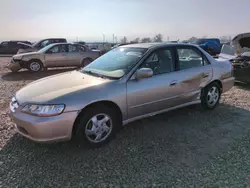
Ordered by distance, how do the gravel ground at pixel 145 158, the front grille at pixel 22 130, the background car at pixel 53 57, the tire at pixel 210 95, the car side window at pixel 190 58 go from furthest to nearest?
the background car at pixel 53 57, the tire at pixel 210 95, the car side window at pixel 190 58, the front grille at pixel 22 130, the gravel ground at pixel 145 158

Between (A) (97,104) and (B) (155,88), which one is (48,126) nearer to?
(A) (97,104)

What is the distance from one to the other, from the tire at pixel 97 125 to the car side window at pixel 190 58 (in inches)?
69.5

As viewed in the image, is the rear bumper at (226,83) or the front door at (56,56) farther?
the front door at (56,56)

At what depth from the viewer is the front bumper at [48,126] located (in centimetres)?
307

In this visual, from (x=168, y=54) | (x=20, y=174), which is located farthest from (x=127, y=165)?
(x=168, y=54)

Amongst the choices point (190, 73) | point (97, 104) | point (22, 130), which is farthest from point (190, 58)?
point (22, 130)

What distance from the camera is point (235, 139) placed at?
154 inches

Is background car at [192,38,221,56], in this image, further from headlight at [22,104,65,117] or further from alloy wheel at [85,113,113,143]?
headlight at [22,104,65,117]

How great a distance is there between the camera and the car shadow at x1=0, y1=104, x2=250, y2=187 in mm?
2887

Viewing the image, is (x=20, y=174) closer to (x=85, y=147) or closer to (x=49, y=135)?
(x=49, y=135)

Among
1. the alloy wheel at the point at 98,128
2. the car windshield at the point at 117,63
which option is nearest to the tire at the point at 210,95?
the car windshield at the point at 117,63

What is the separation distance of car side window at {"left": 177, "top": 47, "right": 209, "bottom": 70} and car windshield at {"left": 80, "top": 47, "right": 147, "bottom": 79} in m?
0.79

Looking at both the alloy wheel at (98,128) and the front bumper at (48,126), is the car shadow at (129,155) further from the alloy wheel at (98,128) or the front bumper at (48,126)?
the front bumper at (48,126)

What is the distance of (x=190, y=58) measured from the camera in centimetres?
476
